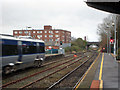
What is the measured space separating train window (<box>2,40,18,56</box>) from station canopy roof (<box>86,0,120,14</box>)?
6.15 m

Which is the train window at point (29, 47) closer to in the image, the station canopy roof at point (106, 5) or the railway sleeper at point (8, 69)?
the railway sleeper at point (8, 69)

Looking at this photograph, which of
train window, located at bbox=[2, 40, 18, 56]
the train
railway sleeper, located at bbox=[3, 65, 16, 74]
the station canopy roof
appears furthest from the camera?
railway sleeper, located at bbox=[3, 65, 16, 74]

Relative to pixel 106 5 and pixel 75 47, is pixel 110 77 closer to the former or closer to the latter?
pixel 106 5

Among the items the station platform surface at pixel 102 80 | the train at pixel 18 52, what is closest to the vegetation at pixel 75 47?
the train at pixel 18 52

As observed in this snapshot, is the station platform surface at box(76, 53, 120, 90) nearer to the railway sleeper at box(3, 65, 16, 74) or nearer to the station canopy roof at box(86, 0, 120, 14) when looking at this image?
the station canopy roof at box(86, 0, 120, 14)

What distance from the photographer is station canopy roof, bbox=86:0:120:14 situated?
28.2 feet

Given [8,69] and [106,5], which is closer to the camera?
[106,5]

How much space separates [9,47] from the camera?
40.0 feet

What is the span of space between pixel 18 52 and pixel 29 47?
2.10m

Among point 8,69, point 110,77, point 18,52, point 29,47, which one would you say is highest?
point 29,47

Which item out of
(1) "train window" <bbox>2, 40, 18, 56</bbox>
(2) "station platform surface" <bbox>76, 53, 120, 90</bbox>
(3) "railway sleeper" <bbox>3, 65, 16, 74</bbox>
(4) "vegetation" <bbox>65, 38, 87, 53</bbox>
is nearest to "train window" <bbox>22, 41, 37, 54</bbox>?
(1) "train window" <bbox>2, 40, 18, 56</bbox>

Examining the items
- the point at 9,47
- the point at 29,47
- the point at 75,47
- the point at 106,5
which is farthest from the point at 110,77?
the point at 75,47

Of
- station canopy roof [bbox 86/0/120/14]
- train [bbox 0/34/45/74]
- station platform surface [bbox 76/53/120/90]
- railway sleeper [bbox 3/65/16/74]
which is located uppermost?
station canopy roof [bbox 86/0/120/14]

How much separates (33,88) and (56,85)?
4.87 ft
